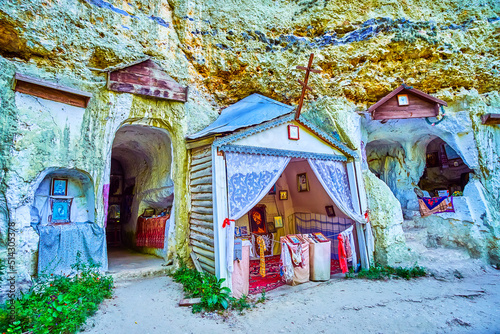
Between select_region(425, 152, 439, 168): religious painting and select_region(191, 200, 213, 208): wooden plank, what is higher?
select_region(425, 152, 439, 168): religious painting

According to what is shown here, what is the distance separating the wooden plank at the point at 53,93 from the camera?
5.50 m

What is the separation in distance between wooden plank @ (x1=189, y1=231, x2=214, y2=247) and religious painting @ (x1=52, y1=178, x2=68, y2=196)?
3.08 metres

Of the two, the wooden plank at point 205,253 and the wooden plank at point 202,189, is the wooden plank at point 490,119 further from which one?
the wooden plank at point 205,253

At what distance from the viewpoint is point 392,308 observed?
5.21 meters

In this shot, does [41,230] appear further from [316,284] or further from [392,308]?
[392,308]

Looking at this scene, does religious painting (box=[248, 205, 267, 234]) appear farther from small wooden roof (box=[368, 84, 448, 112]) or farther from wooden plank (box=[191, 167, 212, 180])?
small wooden roof (box=[368, 84, 448, 112])

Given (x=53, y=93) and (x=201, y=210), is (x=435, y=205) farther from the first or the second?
(x=53, y=93)

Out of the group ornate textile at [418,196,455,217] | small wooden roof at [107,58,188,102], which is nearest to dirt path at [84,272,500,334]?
ornate textile at [418,196,455,217]

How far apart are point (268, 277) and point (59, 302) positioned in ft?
14.7

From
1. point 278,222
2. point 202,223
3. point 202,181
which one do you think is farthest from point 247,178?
point 278,222

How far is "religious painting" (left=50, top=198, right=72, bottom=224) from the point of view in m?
6.22

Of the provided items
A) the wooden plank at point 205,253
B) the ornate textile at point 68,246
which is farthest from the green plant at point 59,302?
the wooden plank at point 205,253

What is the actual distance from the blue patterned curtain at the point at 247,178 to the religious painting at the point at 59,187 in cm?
387

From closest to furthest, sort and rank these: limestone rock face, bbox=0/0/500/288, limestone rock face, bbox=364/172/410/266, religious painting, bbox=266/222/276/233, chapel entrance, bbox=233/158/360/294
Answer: limestone rock face, bbox=0/0/500/288 < limestone rock face, bbox=364/172/410/266 < chapel entrance, bbox=233/158/360/294 < religious painting, bbox=266/222/276/233
